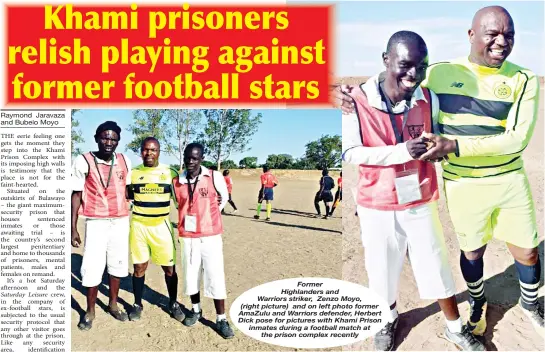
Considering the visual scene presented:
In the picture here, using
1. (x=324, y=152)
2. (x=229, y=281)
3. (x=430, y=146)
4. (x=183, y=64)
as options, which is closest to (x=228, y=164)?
(x=324, y=152)

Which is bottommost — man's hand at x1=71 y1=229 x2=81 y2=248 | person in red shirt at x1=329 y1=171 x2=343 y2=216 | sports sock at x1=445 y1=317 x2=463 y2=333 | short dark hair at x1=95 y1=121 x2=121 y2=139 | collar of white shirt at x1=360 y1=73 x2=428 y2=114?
sports sock at x1=445 y1=317 x2=463 y2=333

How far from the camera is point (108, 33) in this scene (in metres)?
5.39

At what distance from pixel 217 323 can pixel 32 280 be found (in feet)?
6.60

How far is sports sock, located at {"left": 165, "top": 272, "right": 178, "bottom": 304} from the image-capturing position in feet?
18.4

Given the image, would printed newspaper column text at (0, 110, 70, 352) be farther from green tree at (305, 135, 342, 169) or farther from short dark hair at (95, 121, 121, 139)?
green tree at (305, 135, 342, 169)

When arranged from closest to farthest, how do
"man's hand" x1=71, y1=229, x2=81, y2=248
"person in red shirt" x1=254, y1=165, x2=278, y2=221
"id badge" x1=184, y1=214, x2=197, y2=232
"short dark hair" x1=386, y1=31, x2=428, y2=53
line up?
"short dark hair" x1=386, y1=31, x2=428, y2=53 → "id badge" x1=184, y1=214, x2=197, y2=232 → "man's hand" x1=71, y1=229, x2=81, y2=248 → "person in red shirt" x1=254, y1=165, x2=278, y2=221

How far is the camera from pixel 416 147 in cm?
471

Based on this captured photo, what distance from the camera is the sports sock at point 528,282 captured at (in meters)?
5.05

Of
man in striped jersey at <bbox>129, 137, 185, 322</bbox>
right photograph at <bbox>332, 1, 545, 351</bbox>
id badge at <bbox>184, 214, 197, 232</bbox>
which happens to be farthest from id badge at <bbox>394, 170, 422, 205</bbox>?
man in striped jersey at <bbox>129, 137, 185, 322</bbox>

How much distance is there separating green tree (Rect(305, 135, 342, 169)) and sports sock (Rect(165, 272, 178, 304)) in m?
1.94

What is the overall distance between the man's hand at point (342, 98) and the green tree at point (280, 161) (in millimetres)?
792

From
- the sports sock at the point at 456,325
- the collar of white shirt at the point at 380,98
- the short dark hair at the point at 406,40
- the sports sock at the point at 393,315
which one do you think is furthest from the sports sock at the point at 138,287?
the short dark hair at the point at 406,40

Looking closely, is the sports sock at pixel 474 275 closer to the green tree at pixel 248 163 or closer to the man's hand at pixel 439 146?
the man's hand at pixel 439 146

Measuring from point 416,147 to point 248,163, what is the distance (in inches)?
73.8
